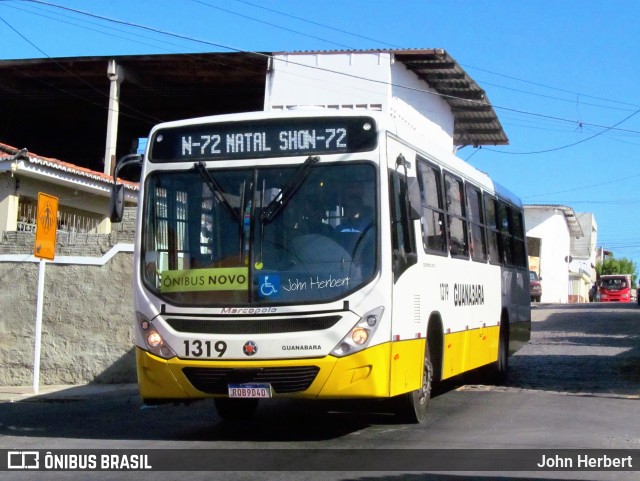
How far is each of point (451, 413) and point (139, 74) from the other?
19672 millimetres

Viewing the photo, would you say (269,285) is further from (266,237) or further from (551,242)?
(551,242)

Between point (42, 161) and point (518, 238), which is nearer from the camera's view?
point (518, 238)

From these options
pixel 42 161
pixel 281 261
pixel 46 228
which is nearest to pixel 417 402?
pixel 281 261

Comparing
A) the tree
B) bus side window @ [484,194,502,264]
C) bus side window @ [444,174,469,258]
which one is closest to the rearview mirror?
bus side window @ [444,174,469,258]

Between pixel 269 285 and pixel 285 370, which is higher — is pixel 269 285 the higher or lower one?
the higher one

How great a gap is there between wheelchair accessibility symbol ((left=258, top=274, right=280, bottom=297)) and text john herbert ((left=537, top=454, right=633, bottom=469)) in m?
2.81

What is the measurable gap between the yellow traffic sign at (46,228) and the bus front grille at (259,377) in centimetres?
639

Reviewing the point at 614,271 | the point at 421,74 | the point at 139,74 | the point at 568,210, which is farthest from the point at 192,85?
the point at 614,271

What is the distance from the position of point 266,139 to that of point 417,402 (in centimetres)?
320

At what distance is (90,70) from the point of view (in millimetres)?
28125

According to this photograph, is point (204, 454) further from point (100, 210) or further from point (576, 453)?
point (100, 210)

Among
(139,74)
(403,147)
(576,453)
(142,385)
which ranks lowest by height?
(576,453)

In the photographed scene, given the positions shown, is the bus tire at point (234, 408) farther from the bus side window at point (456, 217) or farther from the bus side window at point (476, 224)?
the bus side window at point (476, 224)

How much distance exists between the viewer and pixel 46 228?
14.7 metres
